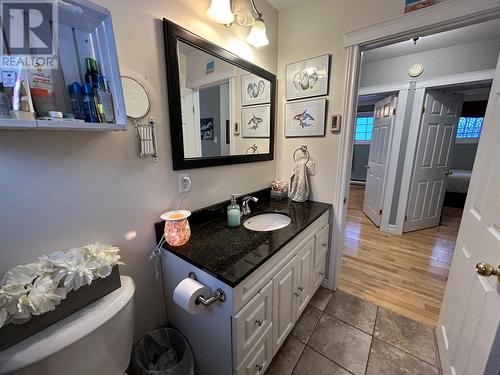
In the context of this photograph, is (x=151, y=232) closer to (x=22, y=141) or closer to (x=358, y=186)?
(x=22, y=141)

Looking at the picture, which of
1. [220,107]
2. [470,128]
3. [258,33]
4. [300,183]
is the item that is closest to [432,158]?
[300,183]

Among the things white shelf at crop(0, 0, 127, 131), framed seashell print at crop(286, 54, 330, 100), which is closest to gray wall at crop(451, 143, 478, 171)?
framed seashell print at crop(286, 54, 330, 100)

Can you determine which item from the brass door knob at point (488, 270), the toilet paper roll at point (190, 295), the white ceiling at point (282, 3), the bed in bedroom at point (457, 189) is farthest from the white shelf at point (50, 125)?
the bed in bedroom at point (457, 189)

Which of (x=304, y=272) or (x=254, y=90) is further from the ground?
(x=254, y=90)

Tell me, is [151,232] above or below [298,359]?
above

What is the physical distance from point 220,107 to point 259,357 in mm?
1435

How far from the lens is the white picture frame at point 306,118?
1.60 m

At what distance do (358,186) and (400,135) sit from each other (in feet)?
10.9

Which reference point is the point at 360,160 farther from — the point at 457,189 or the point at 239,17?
the point at 239,17

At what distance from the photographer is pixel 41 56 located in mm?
655

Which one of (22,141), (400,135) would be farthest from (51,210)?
(400,135)

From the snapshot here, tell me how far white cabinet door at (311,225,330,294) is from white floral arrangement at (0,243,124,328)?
128 centimetres

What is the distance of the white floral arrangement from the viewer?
0.57 meters

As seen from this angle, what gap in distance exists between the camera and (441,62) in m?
2.38
